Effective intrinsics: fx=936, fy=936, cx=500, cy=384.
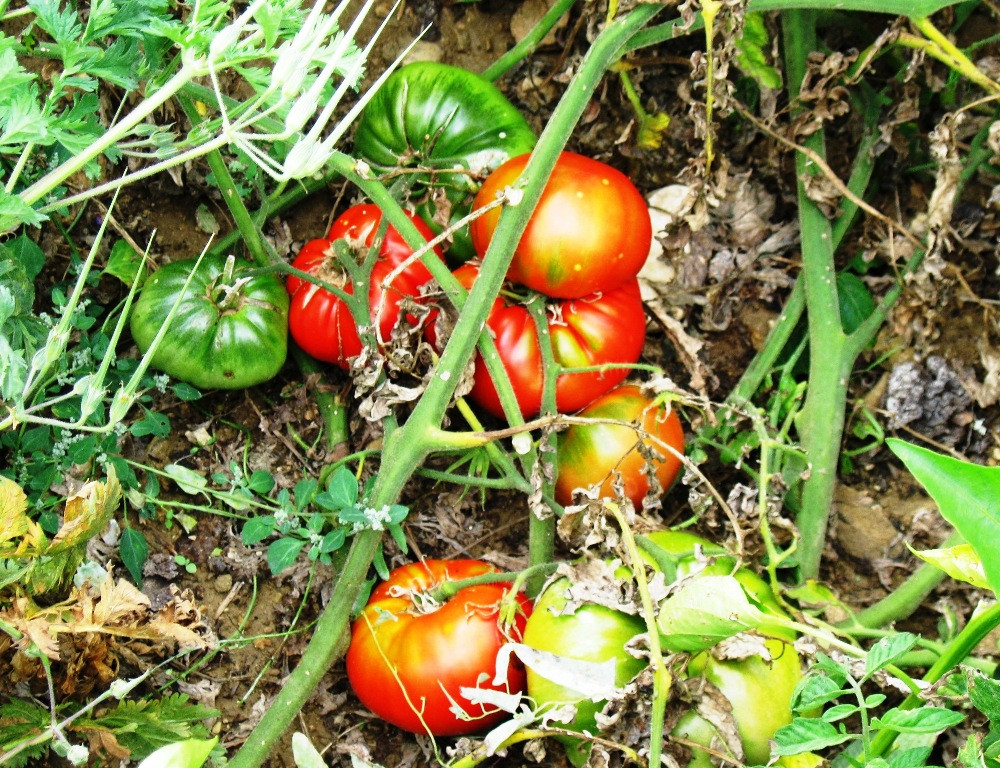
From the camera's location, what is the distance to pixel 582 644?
4.56 ft

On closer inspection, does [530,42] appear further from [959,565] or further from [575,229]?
[959,565]

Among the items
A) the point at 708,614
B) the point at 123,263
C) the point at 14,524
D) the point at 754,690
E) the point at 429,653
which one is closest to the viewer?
the point at 708,614

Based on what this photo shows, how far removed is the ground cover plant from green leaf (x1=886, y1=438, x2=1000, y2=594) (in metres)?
0.39

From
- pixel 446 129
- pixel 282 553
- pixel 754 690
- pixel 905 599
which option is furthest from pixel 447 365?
pixel 905 599

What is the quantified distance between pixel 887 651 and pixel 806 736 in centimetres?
13

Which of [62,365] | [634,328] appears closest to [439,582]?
[634,328]

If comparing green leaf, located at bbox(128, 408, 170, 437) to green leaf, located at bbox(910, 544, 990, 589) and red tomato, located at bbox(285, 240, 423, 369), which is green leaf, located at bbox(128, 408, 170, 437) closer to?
red tomato, located at bbox(285, 240, 423, 369)

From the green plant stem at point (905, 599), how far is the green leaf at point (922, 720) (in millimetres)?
567

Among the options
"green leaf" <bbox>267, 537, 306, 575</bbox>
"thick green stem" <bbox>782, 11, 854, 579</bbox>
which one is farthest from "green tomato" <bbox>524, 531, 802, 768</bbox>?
"green leaf" <bbox>267, 537, 306, 575</bbox>

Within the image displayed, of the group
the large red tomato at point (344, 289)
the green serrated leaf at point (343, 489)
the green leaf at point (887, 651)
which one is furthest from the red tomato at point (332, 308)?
the green leaf at point (887, 651)

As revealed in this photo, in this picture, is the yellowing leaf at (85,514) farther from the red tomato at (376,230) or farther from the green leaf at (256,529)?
the red tomato at (376,230)

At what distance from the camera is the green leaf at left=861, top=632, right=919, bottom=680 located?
1.01 meters

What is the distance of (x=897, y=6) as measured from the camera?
1.46 meters

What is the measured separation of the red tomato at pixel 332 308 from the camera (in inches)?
64.8
